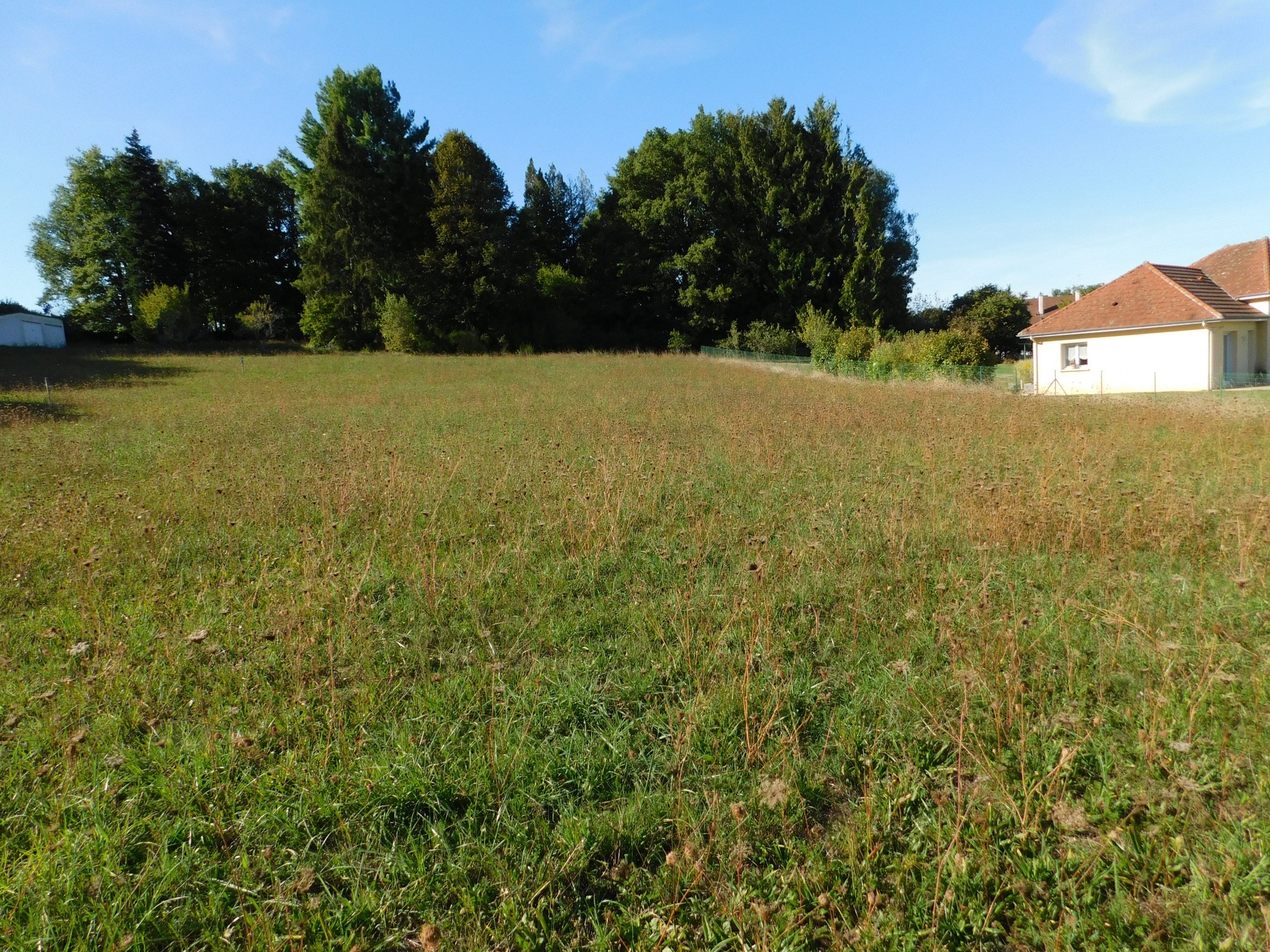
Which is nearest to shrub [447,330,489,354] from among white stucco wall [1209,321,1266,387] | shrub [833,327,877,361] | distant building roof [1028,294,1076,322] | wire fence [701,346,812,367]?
wire fence [701,346,812,367]

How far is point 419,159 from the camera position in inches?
1737

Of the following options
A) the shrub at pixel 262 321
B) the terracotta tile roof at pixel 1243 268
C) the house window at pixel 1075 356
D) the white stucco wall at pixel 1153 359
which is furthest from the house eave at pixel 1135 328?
the shrub at pixel 262 321

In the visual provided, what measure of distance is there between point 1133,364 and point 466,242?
116ft

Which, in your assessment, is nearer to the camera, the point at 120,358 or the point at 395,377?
the point at 395,377

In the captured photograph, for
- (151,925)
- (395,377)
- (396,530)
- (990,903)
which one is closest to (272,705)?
(151,925)

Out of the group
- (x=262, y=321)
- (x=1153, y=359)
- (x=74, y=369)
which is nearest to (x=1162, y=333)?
(x=1153, y=359)

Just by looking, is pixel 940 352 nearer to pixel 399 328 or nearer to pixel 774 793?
pixel 774 793

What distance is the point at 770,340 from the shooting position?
38906 millimetres

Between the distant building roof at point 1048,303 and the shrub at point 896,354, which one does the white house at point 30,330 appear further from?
the distant building roof at point 1048,303

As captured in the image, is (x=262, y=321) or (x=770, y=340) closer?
(x=770, y=340)

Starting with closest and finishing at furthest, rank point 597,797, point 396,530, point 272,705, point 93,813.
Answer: point 93,813 → point 597,797 → point 272,705 → point 396,530

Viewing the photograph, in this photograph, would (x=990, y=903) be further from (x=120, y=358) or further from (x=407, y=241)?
(x=407, y=241)

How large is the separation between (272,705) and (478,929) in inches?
66.2

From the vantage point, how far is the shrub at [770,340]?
38.7 metres
